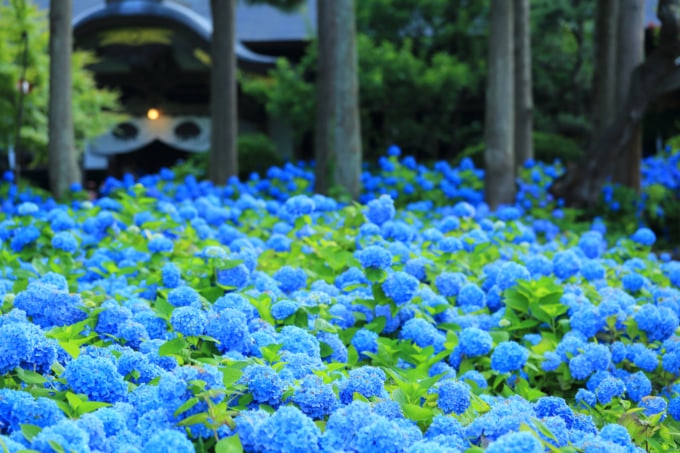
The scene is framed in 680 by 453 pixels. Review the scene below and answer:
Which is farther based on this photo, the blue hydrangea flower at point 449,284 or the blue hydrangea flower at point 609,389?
the blue hydrangea flower at point 449,284

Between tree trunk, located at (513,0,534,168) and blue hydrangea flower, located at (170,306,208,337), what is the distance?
9.04 m

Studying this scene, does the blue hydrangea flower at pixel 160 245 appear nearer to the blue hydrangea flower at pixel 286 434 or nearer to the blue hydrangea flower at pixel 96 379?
the blue hydrangea flower at pixel 96 379

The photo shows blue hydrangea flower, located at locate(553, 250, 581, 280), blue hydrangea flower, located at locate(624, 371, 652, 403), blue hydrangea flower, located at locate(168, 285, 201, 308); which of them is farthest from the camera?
blue hydrangea flower, located at locate(553, 250, 581, 280)

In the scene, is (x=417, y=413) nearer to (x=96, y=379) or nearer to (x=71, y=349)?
(x=96, y=379)

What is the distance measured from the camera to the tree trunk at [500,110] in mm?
8812

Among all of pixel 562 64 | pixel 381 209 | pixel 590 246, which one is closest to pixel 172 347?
pixel 381 209

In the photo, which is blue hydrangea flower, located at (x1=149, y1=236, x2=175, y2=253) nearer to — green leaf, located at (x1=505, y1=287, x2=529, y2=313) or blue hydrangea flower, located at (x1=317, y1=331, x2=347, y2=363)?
blue hydrangea flower, located at (x1=317, y1=331, x2=347, y2=363)

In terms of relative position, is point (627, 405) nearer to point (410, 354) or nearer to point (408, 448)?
point (410, 354)

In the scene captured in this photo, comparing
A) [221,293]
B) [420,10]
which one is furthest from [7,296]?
[420,10]

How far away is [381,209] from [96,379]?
240cm

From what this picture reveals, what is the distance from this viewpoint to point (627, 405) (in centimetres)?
267

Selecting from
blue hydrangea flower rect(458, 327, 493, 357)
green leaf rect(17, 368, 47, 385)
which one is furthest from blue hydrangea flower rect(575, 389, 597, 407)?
green leaf rect(17, 368, 47, 385)

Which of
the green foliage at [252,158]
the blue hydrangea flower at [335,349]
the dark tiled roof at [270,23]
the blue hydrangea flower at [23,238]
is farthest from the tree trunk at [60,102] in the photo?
the dark tiled roof at [270,23]

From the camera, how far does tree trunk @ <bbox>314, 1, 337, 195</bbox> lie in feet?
28.8
